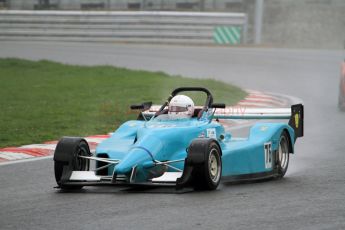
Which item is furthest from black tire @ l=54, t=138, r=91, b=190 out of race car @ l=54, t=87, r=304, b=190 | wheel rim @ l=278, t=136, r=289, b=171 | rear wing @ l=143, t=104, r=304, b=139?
wheel rim @ l=278, t=136, r=289, b=171

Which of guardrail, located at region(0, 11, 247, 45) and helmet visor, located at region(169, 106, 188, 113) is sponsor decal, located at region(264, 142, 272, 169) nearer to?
helmet visor, located at region(169, 106, 188, 113)

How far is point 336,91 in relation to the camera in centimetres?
2212

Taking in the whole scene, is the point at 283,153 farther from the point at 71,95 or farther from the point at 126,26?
the point at 126,26

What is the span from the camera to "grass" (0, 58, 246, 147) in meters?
15.4

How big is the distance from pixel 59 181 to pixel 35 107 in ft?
28.0

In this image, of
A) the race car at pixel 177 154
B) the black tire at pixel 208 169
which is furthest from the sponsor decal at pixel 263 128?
the black tire at pixel 208 169

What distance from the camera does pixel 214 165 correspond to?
977cm

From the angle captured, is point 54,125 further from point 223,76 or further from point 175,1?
point 175,1

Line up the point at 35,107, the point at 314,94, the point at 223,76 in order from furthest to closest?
1. the point at 223,76
2. the point at 314,94
3. the point at 35,107

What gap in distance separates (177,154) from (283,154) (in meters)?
1.89

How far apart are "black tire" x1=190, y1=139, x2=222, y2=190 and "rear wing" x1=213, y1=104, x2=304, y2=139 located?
1.93 m

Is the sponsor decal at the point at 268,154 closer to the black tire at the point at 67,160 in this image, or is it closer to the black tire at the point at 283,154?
the black tire at the point at 283,154

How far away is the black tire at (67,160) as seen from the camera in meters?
9.89

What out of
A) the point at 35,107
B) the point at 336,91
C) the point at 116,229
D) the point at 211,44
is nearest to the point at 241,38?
the point at 211,44
